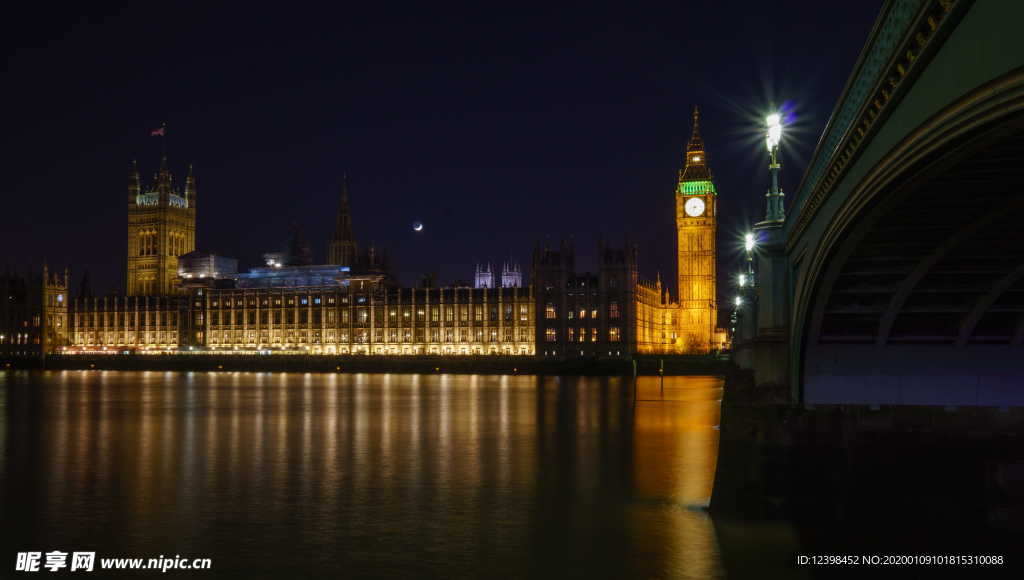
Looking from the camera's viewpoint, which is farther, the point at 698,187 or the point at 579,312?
the point at 698,187

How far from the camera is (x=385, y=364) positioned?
129 metres

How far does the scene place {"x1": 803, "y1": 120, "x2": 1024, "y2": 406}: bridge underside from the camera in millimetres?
13555

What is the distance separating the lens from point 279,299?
6152 inches

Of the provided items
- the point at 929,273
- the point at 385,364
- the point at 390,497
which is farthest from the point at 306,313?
the point at 929,273

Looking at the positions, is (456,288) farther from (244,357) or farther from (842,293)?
(842,293)

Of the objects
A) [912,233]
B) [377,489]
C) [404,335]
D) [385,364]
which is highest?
[912,233]

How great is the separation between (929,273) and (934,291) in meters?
1.41

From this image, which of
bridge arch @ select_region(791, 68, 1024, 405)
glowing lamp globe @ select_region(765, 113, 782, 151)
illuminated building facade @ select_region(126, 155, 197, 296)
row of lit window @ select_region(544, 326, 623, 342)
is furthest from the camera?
illuminated building facade @ select_region(126, 155, 197, 296)

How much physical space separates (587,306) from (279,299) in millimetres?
54529

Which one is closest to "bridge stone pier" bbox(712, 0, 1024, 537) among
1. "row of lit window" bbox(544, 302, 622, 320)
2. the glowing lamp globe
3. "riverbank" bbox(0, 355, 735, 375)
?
the glowing lamp globe

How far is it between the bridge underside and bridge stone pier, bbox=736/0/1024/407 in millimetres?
44

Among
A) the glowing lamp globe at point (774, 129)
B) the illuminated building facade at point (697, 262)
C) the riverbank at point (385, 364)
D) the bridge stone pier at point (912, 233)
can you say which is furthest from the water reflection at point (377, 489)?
the illuminated building facade at point (697, 262)

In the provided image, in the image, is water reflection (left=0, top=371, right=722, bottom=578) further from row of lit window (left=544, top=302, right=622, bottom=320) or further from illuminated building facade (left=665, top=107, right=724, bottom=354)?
illuminated building facade (left=665, top=107, right=724, bottom=354)

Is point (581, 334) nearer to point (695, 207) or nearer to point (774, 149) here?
point (695, 207)
